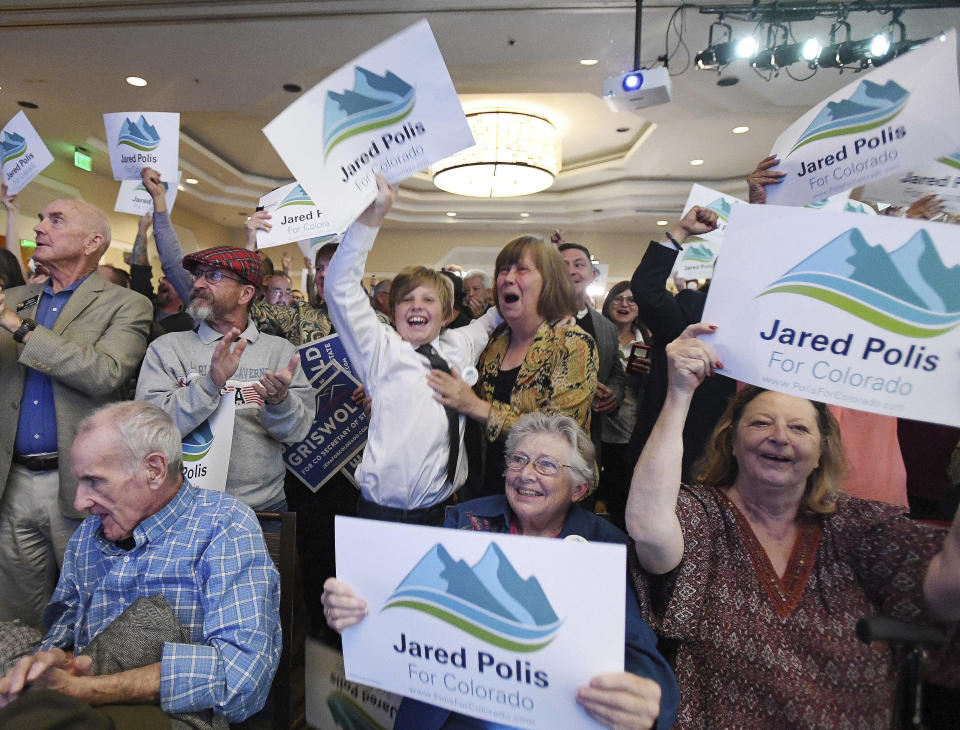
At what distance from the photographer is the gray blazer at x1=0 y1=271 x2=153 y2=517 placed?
73.4 inches

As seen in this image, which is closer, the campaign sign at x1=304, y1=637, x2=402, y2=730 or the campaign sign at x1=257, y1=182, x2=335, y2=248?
the campaign sign at x1=304, y1=637, x2=402, y2=730

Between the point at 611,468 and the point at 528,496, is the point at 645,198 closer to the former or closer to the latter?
the point at 611,468

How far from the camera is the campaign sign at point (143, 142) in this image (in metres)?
2.64

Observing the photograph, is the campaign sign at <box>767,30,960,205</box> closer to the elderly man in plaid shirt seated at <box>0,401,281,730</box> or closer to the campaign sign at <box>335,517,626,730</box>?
the campaign sign at <box>335,517,626,730</box>

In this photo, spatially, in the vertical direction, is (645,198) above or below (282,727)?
above

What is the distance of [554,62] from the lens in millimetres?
4660

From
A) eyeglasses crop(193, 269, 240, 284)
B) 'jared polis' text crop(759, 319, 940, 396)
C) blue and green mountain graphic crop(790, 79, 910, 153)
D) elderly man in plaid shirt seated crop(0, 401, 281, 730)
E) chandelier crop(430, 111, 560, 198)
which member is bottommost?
elderly man in plaid shirt seated crop(0, 401, 281, 730)

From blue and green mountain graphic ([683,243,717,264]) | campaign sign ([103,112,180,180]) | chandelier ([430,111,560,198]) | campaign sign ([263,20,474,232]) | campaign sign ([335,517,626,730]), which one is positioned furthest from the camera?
chandelier ([430,111,560,198])

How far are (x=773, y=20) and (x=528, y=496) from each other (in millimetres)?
4022

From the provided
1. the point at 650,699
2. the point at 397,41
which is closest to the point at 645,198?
the point at 397,41

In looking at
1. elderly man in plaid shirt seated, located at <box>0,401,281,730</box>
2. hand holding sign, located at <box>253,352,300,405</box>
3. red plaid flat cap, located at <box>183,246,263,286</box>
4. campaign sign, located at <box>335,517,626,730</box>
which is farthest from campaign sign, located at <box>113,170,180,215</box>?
campaign sign, located at <box>335,517,626,730</box>

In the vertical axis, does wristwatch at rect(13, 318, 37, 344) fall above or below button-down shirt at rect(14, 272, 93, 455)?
above

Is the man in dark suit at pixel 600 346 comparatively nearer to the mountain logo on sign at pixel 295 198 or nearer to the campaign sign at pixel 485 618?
the mountain logo on sign at pixel 295 198

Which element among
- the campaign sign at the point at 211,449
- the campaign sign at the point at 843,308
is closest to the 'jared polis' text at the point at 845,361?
the campaign sign at the point at 843,308
